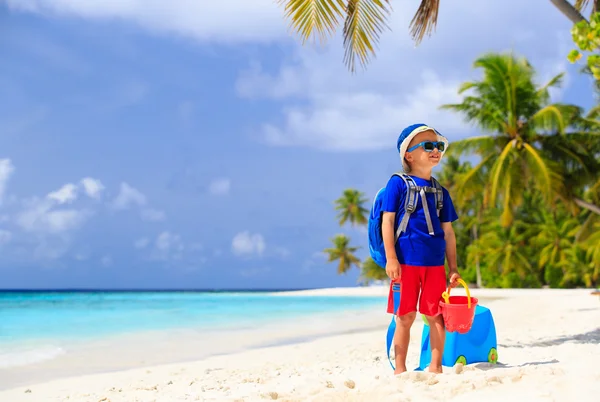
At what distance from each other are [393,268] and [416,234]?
28cm

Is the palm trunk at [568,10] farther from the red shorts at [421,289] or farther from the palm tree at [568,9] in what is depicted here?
the red shorts at [421,289]

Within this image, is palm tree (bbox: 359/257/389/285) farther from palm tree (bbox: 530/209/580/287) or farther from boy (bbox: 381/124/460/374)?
boy (bbox: 381/124/460/374)

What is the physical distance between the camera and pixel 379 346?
23.8 ft

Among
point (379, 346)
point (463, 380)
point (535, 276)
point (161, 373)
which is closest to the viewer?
point (463, 380)

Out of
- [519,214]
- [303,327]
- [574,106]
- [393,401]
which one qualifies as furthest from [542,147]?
[519,214]

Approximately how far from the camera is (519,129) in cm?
1473

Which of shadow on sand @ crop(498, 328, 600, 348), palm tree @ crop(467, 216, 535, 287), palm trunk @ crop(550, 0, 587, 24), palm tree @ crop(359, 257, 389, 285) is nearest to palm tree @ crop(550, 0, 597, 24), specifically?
palm trunk @ crop(550, 0, 587, 24)

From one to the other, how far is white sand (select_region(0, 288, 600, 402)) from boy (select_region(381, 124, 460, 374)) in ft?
0.99

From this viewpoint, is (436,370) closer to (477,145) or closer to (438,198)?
(438,198)

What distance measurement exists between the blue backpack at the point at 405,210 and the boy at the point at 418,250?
25mm

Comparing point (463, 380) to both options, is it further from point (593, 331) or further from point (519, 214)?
point (519, 214)

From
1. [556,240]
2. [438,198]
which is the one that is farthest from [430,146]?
[556,240]

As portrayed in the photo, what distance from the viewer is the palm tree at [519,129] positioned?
14289 mm

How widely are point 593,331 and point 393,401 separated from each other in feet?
18.8
